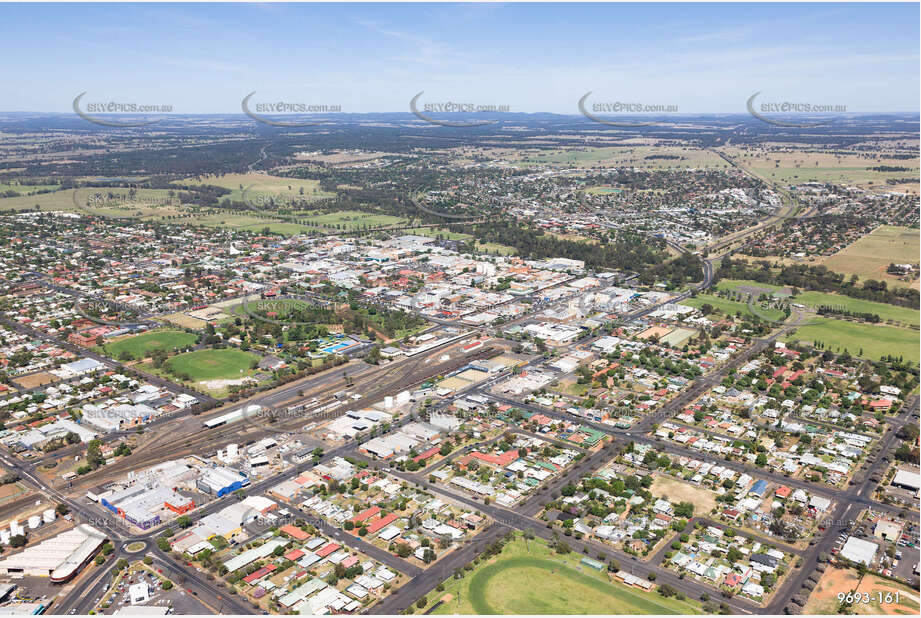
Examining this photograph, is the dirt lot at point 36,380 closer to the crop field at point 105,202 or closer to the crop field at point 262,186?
the crop field at point 105,202

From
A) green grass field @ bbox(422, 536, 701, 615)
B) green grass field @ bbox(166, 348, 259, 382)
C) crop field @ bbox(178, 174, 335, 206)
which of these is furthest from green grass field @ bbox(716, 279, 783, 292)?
crop field @ bbox(178, 174, 335, 206)

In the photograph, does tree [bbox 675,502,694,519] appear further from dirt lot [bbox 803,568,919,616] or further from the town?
dirt lot [bbox 803,568,919,616]

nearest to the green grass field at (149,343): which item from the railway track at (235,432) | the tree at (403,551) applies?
the railway track at (235,432)

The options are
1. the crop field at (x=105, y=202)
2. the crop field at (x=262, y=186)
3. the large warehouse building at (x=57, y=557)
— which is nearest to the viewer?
the large warehouse building at (x=57, y=557)

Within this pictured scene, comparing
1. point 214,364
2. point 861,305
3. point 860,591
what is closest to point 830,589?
point 860,591

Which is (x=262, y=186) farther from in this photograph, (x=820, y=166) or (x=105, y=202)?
(x=820, y=166)
